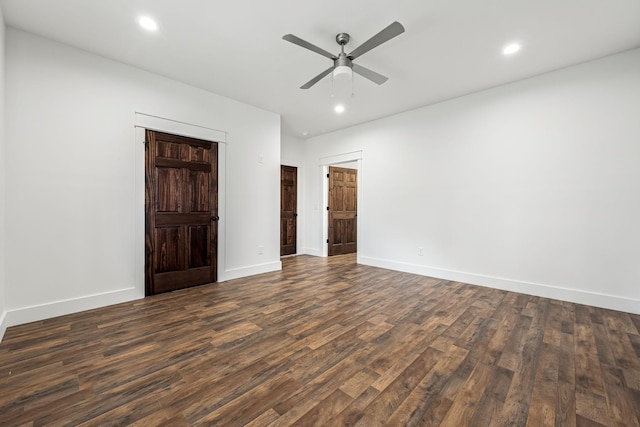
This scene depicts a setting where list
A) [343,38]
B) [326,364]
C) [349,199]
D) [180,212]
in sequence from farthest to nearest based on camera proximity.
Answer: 1. [349,199]
2. [180,212]
3. [343,38]
4. [326,364]

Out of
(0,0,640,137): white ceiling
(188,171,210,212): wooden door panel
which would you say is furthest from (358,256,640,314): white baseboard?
(188,171,210,212): wooden door panel

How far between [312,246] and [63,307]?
445 centimetres

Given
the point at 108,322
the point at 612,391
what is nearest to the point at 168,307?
the point at 108,322

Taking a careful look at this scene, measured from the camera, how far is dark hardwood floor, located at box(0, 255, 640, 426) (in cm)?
144

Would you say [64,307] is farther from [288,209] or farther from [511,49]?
[511,49]

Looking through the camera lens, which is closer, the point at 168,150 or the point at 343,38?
the point at 343,38

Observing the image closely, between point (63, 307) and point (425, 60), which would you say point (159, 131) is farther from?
point (425, 60)

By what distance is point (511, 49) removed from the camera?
110 inches

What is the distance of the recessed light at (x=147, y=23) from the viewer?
2379 mm

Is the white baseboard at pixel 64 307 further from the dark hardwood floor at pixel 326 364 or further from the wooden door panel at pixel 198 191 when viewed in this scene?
the wooden door panel at pixel 198 191

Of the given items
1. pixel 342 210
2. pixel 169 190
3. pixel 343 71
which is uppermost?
pixel 343 71

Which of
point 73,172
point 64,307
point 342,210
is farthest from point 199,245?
point 342,210

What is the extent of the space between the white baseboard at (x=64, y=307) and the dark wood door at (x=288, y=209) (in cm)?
331

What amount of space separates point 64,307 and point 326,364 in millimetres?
2860
